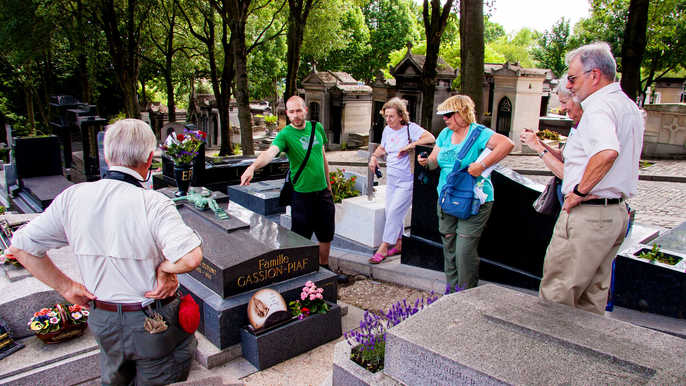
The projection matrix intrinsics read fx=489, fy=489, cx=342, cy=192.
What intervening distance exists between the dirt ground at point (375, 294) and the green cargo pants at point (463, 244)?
92 centimetres

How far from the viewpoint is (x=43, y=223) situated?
254 centimetres

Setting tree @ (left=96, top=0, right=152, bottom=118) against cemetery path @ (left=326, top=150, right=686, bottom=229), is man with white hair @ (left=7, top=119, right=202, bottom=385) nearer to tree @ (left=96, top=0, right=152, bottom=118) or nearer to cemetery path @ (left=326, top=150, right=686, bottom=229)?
cemetery path @ (left=326, top=150, right=686, bottom=229)

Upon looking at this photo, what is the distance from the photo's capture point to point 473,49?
8961 millimetres

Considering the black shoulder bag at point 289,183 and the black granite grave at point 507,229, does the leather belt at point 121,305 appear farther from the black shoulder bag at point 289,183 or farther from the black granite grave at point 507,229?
the black granite grave at point 507,229

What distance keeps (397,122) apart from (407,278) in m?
1.91

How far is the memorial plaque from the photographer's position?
4.09 metres

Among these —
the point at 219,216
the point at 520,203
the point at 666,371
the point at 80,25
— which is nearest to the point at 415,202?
the point at 520,203

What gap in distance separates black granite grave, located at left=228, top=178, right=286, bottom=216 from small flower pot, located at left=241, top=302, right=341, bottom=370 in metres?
3.42

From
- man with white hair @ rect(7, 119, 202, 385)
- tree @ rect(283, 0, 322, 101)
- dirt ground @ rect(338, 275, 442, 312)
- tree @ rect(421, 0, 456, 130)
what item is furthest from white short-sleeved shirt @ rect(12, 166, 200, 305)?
tree @ rect(283, 0, 322, 101)

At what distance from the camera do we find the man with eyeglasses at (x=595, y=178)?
3039 millimetres

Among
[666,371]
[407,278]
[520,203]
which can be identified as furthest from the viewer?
[407,278]

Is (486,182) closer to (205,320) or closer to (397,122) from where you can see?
(397,122)

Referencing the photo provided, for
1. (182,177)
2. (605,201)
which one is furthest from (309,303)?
(182,177)

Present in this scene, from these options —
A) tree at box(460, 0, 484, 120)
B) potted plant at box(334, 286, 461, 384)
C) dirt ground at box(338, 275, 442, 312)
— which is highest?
tree at box(460, 0, 484, 120)
